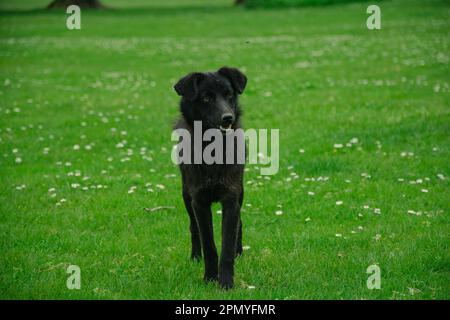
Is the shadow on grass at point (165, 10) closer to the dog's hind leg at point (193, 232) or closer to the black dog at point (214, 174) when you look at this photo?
the dog's hind leg at point (193, 232)

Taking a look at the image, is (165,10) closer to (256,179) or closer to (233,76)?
(256,179)

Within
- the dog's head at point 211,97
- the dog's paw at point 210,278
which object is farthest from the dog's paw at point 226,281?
the dog's head at point 211,97

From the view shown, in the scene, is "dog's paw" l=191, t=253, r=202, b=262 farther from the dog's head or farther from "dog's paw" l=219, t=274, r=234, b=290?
the dog's head

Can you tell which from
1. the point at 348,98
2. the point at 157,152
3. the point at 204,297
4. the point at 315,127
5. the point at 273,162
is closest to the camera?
the point at 204,297

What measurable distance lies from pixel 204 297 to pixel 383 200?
11.9 ft

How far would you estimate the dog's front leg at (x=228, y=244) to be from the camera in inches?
219

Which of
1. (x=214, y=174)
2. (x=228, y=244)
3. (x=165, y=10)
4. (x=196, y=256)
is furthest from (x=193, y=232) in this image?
(x=165, y=10)

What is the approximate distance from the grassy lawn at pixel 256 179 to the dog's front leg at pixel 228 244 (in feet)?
0.48

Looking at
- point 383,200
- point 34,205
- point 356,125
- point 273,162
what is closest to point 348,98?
point 356,125

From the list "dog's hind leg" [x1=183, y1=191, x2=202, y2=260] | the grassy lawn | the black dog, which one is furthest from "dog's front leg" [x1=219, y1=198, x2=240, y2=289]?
"dog's hind leg" [x1=183, y1=191, x2=202, y2=260]
